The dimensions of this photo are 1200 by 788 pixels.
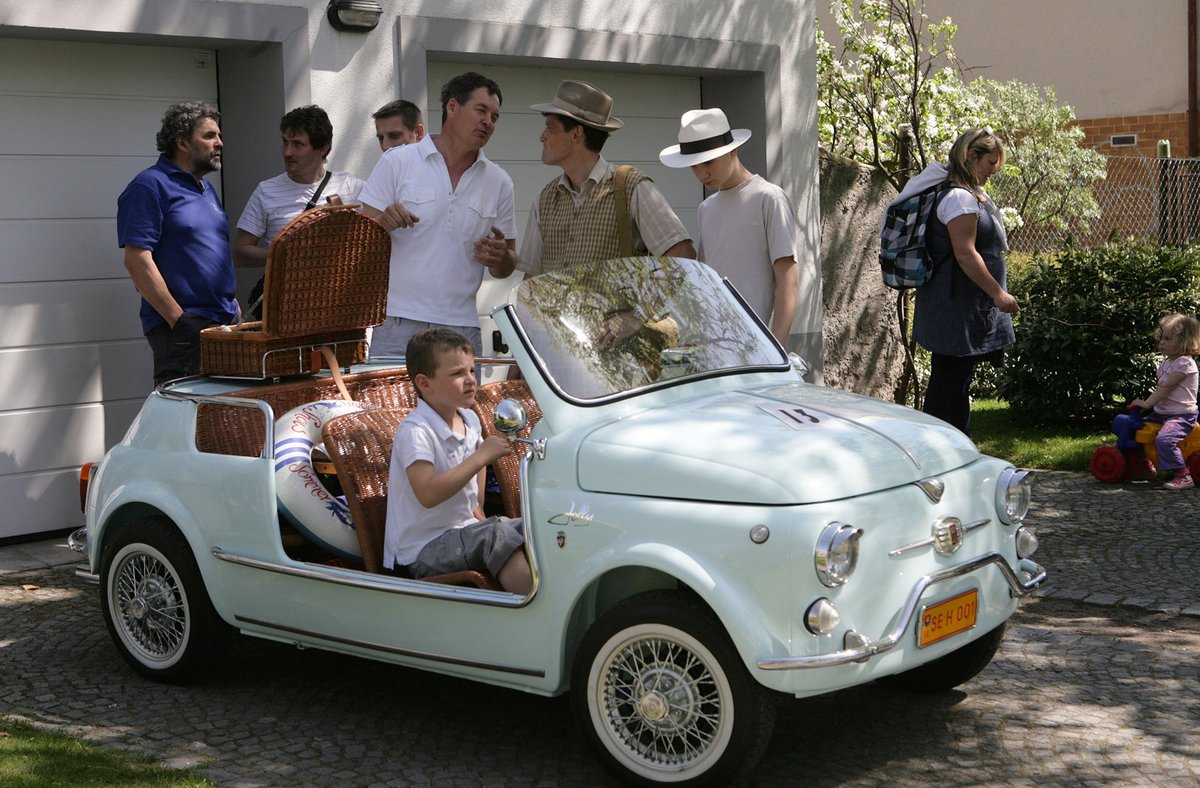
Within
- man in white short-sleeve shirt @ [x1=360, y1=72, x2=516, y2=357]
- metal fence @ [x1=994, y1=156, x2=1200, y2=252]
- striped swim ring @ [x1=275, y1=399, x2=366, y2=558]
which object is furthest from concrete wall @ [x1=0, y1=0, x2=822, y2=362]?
metal fence @ [x1=994, y1=156, x2=1200, y2=252]

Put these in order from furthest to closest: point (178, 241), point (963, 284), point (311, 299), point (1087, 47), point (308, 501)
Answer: point (1087, 47) < point (963, 284) < point (178, 241) < point (311, 299) < point (308, 501)

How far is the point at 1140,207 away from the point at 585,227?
14.6 metres

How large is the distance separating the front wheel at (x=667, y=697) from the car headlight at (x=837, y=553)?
1.13 ft

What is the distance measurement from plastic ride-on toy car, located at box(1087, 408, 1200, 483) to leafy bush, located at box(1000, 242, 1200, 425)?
1.53m

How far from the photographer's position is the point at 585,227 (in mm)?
6441

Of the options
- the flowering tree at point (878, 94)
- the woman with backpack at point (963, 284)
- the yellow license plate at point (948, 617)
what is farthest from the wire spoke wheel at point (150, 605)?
the flowering tree at point (878, 94)

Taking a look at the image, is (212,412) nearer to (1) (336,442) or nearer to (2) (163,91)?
(1) (336,442)

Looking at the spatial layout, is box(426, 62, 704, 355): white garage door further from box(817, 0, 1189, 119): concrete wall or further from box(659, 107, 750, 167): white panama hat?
box(817, 0, 1189, 119): concrete wall

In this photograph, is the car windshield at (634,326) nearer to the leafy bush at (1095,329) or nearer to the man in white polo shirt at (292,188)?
the man in white polo shirt at (292,188)

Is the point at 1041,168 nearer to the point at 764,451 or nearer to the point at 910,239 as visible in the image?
the point at 910,239

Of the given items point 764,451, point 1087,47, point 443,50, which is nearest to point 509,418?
point 764,451

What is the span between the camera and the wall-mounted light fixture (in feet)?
27.8

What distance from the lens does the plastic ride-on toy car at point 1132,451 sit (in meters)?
9.03

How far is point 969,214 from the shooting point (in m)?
7.72
